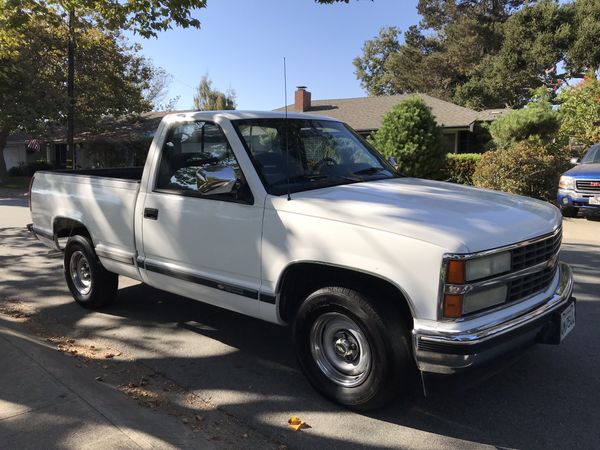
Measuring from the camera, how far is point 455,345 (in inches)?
112

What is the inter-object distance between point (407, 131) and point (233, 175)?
46.4 ft

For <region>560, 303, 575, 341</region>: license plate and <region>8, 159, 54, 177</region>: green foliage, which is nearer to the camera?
<region>560, 303, 575, 341</region>: license plate

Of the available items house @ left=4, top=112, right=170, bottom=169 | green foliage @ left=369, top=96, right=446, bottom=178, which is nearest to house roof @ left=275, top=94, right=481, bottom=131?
green foliage @ left=369, top=96, right=446, bottom=178

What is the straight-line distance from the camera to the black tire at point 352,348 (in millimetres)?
3143

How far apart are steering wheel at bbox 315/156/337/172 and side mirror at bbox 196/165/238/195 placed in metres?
0.72

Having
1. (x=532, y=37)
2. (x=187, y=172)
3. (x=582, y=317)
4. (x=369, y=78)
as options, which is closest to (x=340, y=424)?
(x=187, y=172)

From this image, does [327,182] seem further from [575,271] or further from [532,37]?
[532,37]

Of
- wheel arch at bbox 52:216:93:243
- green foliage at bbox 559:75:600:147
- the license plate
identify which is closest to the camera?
the license plate

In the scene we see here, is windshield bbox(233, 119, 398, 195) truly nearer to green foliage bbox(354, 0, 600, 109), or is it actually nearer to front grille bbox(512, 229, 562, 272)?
front grille bbox(512, 229, 562, 272)

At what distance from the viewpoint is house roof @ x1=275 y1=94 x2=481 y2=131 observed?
27.0 meters

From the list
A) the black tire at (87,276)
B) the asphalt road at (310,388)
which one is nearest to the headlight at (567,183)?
the asphalt road at (310,388)

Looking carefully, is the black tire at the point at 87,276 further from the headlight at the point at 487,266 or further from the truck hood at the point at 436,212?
the headlight at the point at 487,266

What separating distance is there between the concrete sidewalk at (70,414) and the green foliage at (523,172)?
11795 mm

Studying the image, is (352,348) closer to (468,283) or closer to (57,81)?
(468,283)
